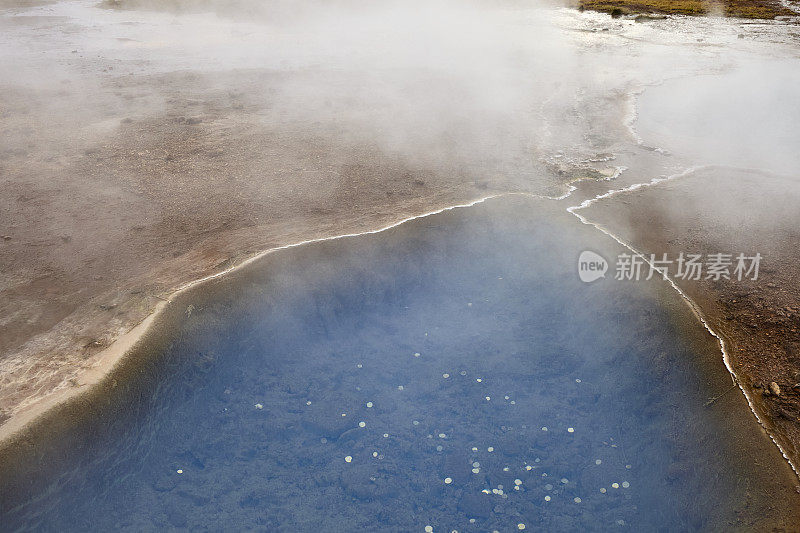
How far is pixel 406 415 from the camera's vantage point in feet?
15.0

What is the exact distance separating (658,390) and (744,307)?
1598mm

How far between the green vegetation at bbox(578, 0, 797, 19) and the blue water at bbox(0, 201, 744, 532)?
18175 millimetres

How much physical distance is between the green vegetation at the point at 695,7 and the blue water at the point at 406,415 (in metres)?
18.2

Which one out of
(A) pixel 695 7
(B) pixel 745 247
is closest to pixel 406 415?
(B) pixel 745 247

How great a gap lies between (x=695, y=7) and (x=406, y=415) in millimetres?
23268

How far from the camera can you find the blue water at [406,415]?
3.91 meters

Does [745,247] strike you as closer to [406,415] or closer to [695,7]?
[406,415]

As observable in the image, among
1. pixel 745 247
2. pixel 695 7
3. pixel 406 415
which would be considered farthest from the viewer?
pixel 695 7

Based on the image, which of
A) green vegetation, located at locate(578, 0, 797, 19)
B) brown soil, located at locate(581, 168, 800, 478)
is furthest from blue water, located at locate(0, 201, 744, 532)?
green vegetation, located at locate(578, 0, 797, 19)

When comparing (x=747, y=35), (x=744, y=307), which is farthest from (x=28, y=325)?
(x=747, y=35)

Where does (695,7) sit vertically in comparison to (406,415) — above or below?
above

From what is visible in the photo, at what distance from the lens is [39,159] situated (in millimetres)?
8367

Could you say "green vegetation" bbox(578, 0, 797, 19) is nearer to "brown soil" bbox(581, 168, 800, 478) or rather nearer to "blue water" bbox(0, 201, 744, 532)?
"brown soil" bbox(581, 168, 800, 478)

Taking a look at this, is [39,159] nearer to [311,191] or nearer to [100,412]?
[311,191]
